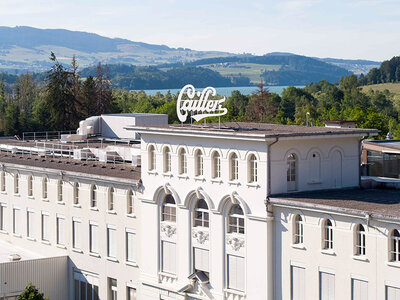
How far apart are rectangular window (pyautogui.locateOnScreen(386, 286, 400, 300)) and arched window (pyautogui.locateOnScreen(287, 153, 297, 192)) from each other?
906 cm

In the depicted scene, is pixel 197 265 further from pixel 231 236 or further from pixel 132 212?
pixel 132 212

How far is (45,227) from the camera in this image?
61562 mm

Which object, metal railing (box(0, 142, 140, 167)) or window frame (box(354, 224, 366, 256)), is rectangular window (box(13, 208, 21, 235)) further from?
window frame (box(354, 224, 366, 256))

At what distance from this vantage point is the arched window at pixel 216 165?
46.2 metres

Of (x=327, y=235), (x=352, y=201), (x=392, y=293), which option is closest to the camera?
(x=392, y=293)

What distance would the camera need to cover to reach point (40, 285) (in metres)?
57.7

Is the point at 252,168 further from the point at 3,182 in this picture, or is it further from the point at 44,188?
the point at 3,182

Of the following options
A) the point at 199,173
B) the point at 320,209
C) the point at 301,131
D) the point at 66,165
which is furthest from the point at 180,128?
the point at 66,165

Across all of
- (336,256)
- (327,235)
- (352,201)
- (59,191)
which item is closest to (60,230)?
(59,191)

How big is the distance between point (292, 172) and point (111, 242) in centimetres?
1605

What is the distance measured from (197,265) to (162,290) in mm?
3691

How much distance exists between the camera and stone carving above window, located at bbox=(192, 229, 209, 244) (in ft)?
154

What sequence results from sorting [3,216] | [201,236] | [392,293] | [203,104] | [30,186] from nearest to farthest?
[392,293], [201,236], [203,104], [30,186], [3,216]

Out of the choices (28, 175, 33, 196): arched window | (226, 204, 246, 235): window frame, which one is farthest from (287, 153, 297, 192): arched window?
(28, 175, 33, 196): arched window
